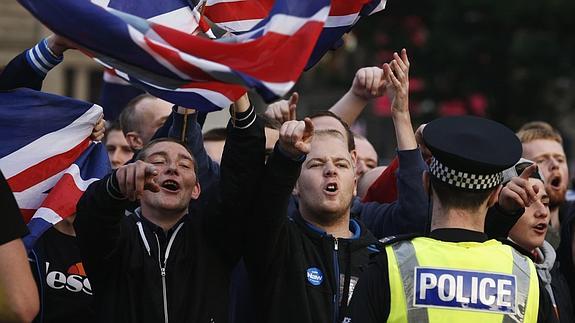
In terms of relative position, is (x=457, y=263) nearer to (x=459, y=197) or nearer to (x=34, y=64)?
(x=459, y=197)

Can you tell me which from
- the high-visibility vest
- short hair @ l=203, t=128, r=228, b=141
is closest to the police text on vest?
the high-visibility vest

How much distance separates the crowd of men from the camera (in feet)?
16.0

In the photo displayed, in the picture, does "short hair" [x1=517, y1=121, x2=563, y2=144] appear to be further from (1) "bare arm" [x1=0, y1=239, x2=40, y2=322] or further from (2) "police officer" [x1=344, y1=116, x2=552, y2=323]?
(1) "bare arm" [x1=0, y1=239, x2=40, y2=322]

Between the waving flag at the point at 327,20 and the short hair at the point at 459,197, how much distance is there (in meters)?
1.33

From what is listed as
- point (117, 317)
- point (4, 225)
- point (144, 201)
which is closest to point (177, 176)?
point (144, 201)

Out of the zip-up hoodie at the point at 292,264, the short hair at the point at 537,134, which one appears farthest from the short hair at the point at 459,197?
the short hair at the point at 537,134

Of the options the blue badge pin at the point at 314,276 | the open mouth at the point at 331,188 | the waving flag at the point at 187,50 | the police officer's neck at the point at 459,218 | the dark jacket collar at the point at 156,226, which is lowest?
the blue badge pin at the point at 314,276

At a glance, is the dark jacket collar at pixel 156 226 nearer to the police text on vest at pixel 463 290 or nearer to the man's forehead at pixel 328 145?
Result: the man's forehead at pixel 328 145

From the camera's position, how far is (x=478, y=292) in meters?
4.85

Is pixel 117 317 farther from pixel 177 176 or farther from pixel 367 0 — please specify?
pixel 367 0

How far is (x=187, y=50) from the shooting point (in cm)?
515

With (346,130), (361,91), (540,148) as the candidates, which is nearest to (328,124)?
(346,130)

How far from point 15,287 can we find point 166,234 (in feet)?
4.84

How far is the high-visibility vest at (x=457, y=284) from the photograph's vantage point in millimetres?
4820
